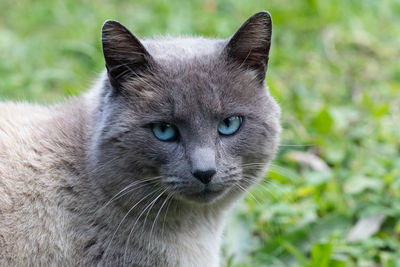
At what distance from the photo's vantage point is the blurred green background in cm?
392

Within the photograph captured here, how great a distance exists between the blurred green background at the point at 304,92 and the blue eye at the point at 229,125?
1.43ft

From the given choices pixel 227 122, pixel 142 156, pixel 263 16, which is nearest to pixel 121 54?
pixel 142 156

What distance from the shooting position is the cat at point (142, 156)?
9.61 feet

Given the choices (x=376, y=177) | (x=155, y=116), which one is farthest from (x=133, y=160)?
(x=376, y=177)

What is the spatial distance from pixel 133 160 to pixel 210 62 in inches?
24.3

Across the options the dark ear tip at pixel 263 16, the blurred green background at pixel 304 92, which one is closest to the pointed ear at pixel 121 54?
the dark ear tip at pixel 263 16

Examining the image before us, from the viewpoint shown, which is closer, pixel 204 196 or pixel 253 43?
pixel 204 196

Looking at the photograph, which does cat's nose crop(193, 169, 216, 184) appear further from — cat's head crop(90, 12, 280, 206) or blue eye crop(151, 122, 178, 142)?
blue eye crop(151, 122, 178, 142)

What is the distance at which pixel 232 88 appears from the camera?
3.05 meters

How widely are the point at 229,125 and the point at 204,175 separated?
13.2 inches

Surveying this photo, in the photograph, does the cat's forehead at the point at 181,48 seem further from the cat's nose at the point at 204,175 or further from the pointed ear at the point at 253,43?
the cat's nose at the point at 204,175

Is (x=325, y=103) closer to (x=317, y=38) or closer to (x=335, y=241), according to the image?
(x=317, y=38)

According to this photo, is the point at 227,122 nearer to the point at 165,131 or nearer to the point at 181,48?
the point at 165,131

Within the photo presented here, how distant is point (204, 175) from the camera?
2.84 meters
